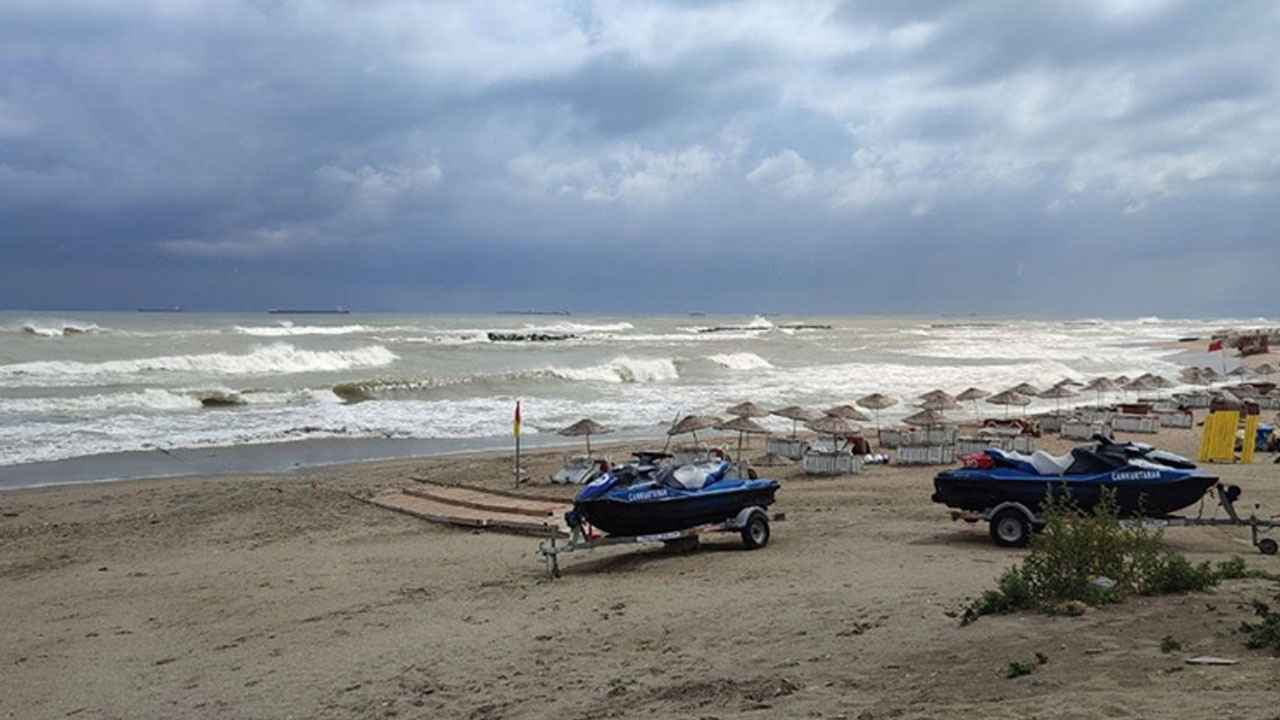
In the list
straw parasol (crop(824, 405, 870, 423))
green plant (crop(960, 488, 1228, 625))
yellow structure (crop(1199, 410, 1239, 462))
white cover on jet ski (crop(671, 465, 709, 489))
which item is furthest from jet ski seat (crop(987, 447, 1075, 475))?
straw parasol (crop(824, 405, 870, 423))

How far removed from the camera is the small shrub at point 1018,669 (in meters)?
5.84

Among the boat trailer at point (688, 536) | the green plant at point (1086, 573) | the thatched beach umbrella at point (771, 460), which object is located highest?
the green plant at point (1086, 573)

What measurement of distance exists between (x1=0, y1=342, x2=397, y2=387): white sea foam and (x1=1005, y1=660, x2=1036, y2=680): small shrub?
40975 mm

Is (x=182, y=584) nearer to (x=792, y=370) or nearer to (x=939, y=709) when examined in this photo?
(x=939, y=709)

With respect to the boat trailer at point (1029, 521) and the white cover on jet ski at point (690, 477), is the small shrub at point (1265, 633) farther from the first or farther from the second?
the white cover on jet ski at point (690, 477)

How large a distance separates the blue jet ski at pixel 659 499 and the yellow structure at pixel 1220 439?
10.7m

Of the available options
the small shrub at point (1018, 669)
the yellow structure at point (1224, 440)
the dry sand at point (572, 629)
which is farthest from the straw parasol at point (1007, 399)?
the small shrub at point (1018, 669)

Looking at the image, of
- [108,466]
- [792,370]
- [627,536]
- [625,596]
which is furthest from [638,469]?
[792,370]

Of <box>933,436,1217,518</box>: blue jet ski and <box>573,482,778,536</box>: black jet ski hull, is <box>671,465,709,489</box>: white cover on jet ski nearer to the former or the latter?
<box>573,482,778,536</box>: black jet ski hull

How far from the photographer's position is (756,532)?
11781mm

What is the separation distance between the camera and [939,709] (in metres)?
5.45

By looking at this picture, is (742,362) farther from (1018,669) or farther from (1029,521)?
(1018,669)

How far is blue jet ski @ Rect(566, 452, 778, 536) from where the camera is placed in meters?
11.4

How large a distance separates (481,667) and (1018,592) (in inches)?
156
